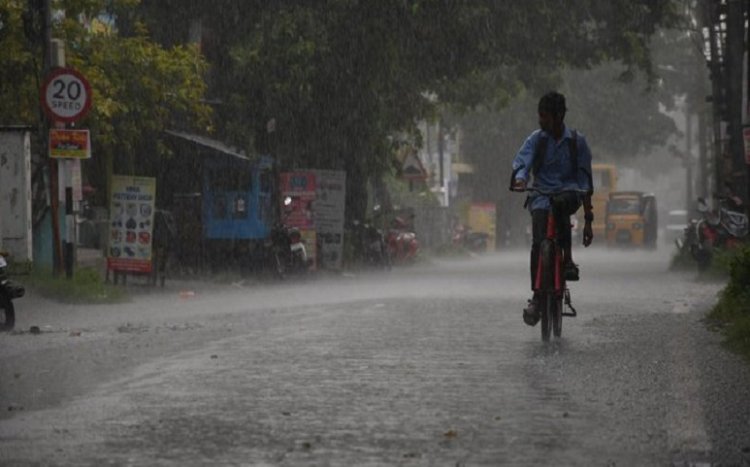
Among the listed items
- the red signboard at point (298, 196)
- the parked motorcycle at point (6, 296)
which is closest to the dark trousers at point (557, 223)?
the parked motorcycle at point (6, 296)

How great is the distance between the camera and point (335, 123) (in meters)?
36.6

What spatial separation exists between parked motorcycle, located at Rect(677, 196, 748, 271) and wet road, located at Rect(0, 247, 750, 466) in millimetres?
12628

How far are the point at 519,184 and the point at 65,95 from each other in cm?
1012

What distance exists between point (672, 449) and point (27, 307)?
13.6 metres

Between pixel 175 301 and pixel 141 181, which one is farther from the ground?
pixel 141 181

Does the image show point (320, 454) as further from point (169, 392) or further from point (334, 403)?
point (169, 392)

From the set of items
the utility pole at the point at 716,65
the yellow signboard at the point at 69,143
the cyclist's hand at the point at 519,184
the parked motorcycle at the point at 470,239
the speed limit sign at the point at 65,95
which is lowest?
the parked motorcycle at the point at 470,239

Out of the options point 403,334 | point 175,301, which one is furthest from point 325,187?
point 403,334

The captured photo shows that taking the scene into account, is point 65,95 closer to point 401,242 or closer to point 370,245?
point 370,245

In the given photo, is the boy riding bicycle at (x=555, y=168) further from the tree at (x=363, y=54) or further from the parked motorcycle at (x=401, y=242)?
the parked motorcycle at (x=401, y=242)

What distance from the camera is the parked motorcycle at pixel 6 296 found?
1659cm

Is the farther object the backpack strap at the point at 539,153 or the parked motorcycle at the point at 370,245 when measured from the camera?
the parked motorcycle at the point at 370,245

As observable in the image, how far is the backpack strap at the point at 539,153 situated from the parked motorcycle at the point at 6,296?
17.8ft

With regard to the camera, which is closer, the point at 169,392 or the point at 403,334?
the point at 169,392
